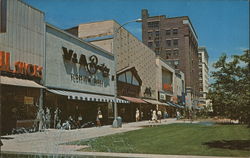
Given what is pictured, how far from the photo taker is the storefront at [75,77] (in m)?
23.1

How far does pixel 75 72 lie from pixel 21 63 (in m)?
7.92

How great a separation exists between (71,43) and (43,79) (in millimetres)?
5888

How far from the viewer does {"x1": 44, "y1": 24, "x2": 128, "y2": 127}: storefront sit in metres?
23.1

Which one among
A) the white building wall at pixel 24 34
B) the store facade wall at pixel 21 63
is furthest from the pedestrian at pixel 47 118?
the white building wall at pixel 24 34

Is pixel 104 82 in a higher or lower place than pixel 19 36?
lower

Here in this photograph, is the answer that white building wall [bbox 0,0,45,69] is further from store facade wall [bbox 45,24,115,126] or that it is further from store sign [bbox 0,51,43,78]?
store facade wall [bbox 45,24,115,126]

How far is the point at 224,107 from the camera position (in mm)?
11734

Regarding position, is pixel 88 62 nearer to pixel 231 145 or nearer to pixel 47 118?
pixel 47 118

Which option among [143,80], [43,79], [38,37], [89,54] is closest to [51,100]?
[43,79]

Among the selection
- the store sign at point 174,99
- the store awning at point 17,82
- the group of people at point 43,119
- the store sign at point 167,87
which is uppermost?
the store sign at point 167,87

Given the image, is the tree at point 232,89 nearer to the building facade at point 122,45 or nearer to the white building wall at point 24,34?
the white building wall at point 24,34

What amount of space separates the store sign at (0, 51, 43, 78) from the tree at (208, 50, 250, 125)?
38.7 ft

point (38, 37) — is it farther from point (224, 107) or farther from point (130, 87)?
point (130, 87)

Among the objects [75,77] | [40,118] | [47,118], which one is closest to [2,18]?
[40,118]
